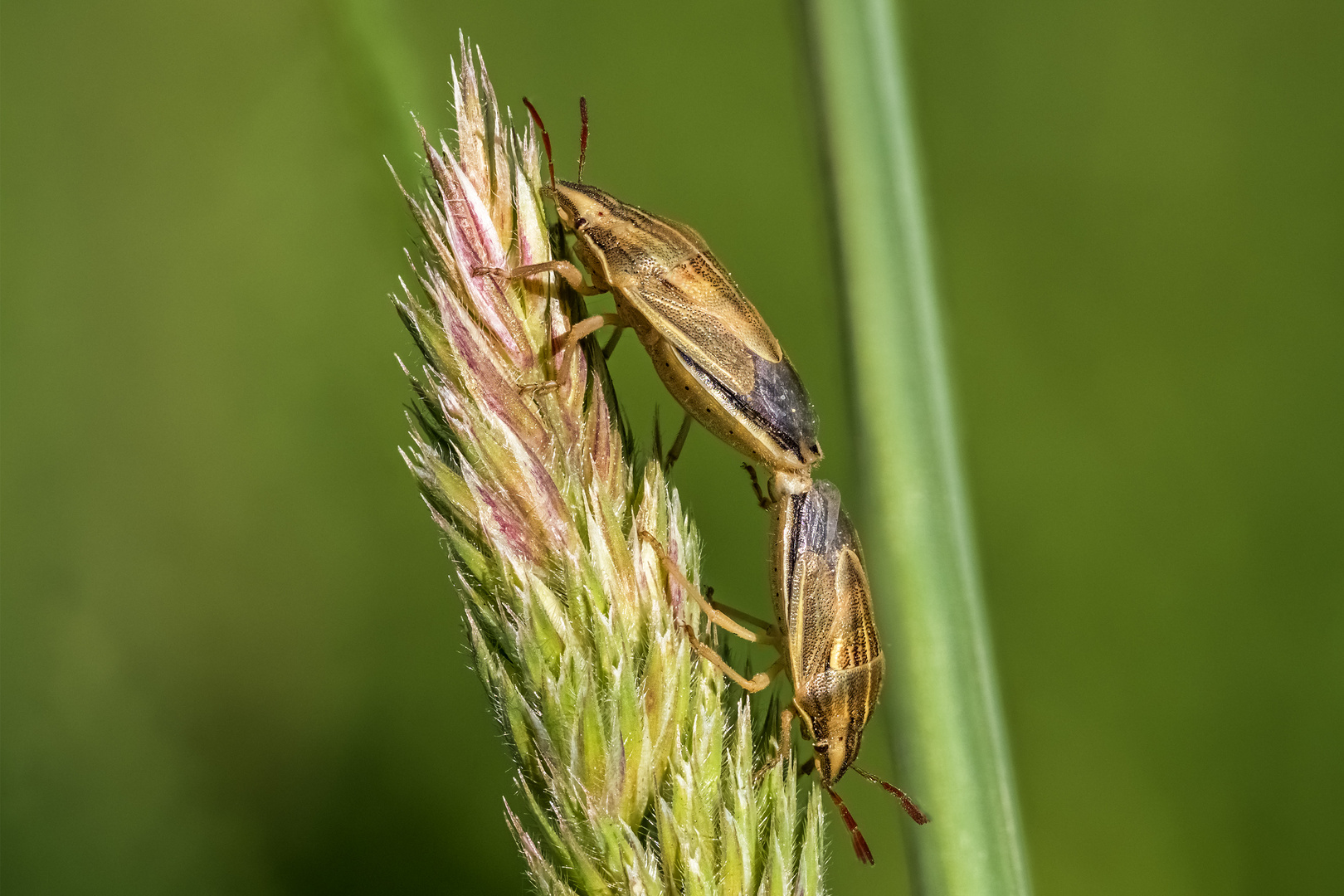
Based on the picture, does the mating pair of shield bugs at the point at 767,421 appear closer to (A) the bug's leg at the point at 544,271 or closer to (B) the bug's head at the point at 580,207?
(B) the bug's head at the point at 580,207

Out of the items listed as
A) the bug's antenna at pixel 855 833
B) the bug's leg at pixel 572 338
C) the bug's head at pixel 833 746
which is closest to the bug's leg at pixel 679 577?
the bug's leg at pixel 572 338

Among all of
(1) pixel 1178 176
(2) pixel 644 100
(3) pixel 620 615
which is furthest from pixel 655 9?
(3) pixel 620 615

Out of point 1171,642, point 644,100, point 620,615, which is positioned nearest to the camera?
point 620,615

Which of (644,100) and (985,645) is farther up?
(644,100)

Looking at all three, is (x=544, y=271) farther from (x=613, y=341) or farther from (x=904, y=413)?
(x=904, y=413)

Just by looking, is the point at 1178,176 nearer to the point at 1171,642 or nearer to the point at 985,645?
the point at 1171,642

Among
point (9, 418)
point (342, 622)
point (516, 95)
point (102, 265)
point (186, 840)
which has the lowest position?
point (186, 840)

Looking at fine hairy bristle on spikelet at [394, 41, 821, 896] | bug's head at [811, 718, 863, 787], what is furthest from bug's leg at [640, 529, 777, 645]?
bug's head at [811, 718, 863, 787]

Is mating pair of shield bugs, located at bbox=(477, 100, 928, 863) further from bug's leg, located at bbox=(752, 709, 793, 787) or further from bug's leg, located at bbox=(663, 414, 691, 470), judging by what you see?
bug's leg, located at bbox=(752, 709, 793, 787)
